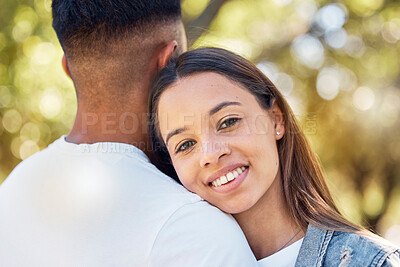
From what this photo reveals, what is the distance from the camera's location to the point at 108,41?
2148 millimetres

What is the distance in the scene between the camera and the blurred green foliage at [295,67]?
7.00m

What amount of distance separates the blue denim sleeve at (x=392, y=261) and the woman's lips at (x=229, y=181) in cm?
67

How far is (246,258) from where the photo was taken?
168 cm

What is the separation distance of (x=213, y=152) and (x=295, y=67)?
6096 millimetres

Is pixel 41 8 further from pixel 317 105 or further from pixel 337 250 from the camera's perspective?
pixel 337 250

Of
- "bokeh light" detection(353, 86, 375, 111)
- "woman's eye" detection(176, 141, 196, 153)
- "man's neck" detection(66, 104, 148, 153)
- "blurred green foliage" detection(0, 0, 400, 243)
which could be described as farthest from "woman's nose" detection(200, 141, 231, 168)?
"bokeh light" detection(353, 86, 375, 111)

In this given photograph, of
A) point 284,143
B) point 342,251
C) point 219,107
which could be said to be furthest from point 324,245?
point 219,107

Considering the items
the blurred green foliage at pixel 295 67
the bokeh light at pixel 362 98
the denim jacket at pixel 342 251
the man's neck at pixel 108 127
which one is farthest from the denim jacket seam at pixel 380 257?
the bokeh light at pixel 362 98

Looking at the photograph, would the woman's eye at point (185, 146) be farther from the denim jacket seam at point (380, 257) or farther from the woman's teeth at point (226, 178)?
the denim jacket seam at point (380, 257)

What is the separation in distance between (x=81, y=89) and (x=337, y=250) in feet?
4.54

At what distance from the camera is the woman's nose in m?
2.00

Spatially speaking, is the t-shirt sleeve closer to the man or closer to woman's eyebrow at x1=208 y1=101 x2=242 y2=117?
the man

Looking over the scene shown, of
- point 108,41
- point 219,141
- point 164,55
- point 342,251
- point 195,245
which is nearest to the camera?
point 195,245

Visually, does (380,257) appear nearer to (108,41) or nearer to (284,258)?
(284,258)
